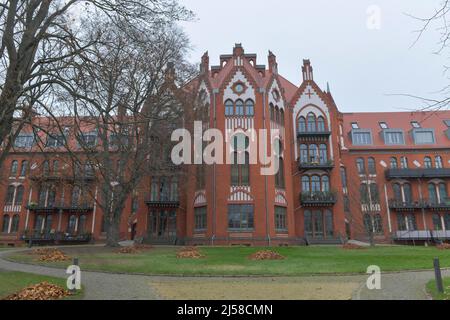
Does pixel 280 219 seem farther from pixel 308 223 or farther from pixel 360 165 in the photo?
pixel 360 165

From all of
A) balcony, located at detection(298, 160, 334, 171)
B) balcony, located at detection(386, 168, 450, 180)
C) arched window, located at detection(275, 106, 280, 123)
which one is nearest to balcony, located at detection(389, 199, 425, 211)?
balcony, located at detection(386, 168, 450, 180)

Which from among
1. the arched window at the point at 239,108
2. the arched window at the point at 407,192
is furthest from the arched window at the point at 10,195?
the arched window at the point at 407,192

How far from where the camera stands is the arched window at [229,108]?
32662 mm

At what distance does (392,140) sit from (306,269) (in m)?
35.4

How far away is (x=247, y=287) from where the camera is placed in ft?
32.9

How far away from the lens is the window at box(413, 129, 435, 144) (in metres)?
42.7

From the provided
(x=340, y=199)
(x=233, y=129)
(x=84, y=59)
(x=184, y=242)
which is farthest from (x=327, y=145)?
(x=84, y=59)

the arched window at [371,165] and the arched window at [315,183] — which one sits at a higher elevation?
the arched window at [371,165]

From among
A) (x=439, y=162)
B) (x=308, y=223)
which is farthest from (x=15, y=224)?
(x=439, y=162)

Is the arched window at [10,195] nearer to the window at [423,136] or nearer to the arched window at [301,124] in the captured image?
the arched window at [301,124]

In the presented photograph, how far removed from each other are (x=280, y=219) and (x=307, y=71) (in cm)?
1692

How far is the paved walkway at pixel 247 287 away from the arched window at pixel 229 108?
22275 mm

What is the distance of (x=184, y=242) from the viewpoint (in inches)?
1260
